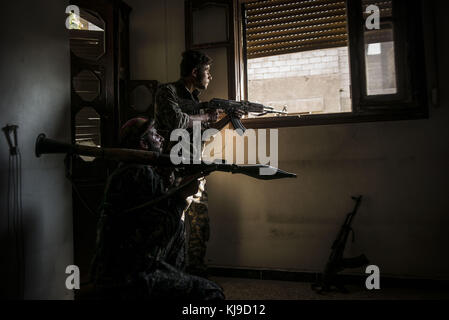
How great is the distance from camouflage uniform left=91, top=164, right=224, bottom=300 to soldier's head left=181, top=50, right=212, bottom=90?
1270mm

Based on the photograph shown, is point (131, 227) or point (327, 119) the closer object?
point (131, 227)

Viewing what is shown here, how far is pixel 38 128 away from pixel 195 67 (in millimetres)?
1344

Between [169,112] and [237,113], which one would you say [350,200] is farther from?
[169,112]

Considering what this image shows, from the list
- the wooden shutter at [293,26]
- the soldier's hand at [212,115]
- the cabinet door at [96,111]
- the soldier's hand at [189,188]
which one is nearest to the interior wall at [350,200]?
the soldier's hand at [212,115]

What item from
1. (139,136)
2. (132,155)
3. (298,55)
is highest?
(298,55)

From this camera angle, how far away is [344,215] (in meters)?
2.66

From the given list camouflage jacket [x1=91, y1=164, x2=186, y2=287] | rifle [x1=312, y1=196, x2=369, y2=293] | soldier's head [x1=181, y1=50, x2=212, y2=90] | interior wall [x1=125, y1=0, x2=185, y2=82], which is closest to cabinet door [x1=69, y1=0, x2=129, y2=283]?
interior wall [x1=125, y1=0, x2=185, y2=82]

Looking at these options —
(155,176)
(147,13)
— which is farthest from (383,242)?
(147,13)

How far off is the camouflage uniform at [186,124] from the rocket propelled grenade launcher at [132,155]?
32.7 inches

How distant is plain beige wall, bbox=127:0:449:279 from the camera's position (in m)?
2.50

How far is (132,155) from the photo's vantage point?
4.50 ft

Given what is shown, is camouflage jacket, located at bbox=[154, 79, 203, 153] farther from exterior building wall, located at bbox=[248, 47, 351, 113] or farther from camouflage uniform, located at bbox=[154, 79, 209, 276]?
exterior building wall, located at bbox=[248, 47, 351, 113]

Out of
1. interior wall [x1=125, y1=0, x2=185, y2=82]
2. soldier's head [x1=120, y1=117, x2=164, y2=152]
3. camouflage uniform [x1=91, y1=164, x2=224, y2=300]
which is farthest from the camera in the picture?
interior wall [x1=125, y1=0, x2=185, y2=82]

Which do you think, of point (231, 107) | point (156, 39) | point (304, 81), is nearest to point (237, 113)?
point (231, 107)
